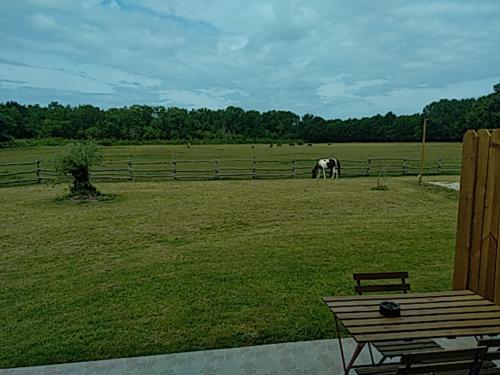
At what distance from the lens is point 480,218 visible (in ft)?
10.2

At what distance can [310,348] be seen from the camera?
3.05 metres

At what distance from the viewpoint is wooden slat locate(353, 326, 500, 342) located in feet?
6.50

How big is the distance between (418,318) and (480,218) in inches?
52.9

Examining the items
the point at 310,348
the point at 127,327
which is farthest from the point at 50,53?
the point at 310,348

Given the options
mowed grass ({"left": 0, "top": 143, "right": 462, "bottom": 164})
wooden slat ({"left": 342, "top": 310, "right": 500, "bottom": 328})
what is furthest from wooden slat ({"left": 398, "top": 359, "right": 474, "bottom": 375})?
mowed grass ({"left": 0, "top": 143, "right": 462, "bottom": 164})

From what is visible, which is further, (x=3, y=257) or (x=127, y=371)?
(x=3, y=257)

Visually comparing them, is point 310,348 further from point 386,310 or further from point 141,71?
point 141,71

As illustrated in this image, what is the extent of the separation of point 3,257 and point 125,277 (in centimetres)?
251

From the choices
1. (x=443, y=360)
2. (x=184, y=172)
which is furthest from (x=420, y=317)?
(x=184, y=172)

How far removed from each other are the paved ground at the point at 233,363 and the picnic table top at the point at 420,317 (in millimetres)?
625

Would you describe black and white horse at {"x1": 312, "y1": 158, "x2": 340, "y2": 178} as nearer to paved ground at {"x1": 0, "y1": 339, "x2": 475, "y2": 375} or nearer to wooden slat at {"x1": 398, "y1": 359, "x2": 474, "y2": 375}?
paved ground at {"x1": 0, "y1": 339, "x2": 475, "y2": 375}

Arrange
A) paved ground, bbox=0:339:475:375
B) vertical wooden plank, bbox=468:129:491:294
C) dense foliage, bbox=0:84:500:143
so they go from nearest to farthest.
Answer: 1. paved ground, bbox=0:339:475:375
2. vertical wooden plank, bbox=468:129:491:294
3. dense foliage, bbox=0:84:500:143

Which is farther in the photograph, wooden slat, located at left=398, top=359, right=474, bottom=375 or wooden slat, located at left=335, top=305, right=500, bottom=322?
wooden slat, located at left=335, top=305, right=500, bottom=322

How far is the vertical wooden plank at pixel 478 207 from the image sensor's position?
3.06m
